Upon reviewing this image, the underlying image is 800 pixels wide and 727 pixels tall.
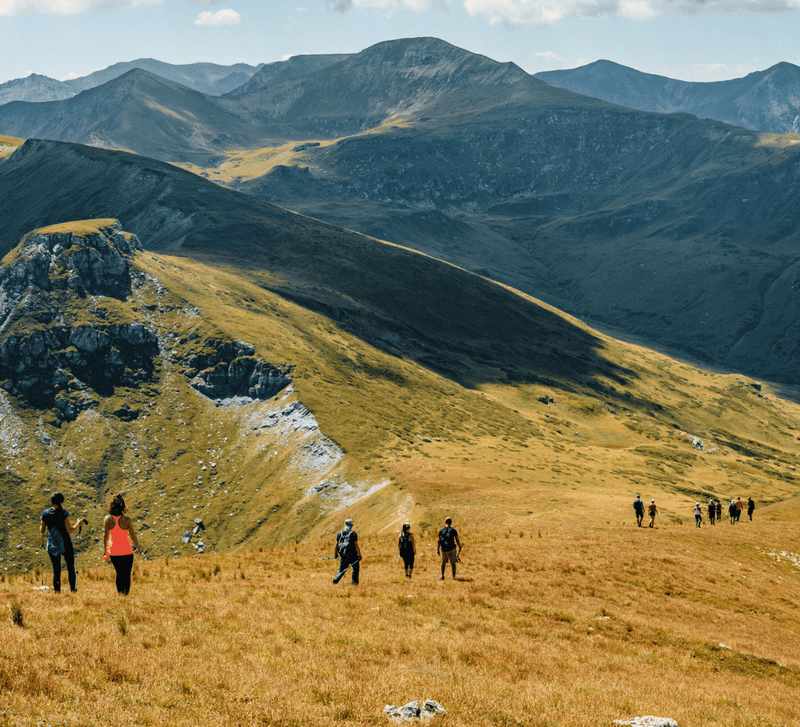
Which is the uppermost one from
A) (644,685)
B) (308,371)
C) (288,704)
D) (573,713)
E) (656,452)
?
(308,371)

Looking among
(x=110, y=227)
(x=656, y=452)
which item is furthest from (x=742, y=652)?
(x=110, y=227)

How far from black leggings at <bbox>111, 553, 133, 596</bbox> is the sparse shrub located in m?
3.32

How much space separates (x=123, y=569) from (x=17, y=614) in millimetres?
4498

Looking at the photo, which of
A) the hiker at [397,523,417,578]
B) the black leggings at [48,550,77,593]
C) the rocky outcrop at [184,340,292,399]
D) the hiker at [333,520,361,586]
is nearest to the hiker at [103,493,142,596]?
the black leggings at [48,550,77,593]

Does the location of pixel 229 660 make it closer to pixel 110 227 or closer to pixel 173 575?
pixel 173 575

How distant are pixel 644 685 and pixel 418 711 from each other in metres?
7.71

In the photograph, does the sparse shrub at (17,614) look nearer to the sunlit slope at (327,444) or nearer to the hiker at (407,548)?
the hiker at (407,548)

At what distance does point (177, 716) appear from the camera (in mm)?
10969

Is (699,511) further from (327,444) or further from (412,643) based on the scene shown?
(327,444)

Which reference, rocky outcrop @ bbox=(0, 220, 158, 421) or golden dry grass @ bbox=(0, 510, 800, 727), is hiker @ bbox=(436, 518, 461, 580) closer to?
golden dry grass @ bbox=(0, 510, 800, 727)

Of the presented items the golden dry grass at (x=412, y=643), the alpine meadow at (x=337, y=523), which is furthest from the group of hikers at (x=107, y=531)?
the golden dry grass at (x=412, y=643)

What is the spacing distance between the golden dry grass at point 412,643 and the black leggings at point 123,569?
0.74 metres

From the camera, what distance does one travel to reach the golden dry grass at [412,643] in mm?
12000

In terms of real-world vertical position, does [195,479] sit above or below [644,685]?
below
